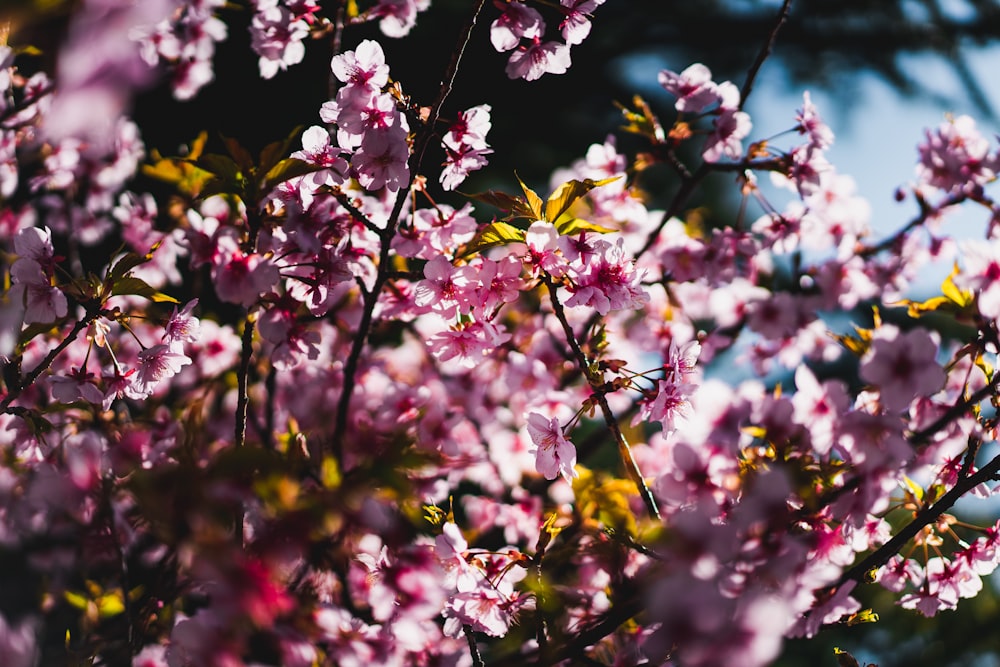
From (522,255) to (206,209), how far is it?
1.96ft

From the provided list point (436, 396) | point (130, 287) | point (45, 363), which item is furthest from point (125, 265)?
point (436, 396)

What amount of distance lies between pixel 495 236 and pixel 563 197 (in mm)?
107

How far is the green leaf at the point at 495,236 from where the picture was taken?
907 millimetres

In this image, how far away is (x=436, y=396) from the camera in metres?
1.66

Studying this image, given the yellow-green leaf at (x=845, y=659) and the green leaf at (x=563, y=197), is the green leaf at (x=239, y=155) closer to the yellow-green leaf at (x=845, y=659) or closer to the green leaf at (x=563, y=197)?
the green leaf at (x=563, y=197)

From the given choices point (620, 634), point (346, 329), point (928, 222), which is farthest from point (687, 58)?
point (620, 634)

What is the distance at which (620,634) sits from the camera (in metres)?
1.00

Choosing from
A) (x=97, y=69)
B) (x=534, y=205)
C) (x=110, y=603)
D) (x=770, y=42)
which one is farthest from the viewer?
(x=110, y=603)

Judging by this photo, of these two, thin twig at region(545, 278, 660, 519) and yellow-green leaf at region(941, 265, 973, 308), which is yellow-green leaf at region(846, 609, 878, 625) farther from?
yellow-green leaf at region(941, 265, 973, 308)

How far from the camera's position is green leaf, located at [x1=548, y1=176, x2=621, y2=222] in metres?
0.91

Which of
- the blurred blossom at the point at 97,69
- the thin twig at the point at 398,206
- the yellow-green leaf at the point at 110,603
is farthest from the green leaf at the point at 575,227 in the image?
the yellow-green leaf at the point at 110,603

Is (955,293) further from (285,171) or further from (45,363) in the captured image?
(45,363)

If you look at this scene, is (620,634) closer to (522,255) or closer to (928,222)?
(522,255)

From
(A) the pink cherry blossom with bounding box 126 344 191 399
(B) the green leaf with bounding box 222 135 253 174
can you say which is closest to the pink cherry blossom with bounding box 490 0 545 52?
(B) the green leaf with bounding box 222 135 253 174
